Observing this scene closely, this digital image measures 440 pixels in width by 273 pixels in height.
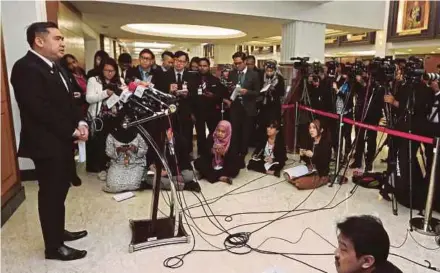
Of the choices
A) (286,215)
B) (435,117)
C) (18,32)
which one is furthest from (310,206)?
(18,32)

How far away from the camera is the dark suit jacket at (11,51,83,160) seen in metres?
1.84

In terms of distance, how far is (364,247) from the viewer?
1.12m

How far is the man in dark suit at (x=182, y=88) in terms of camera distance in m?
3.99

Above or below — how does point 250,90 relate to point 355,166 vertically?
above

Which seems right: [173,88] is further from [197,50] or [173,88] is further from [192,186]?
[197,50]

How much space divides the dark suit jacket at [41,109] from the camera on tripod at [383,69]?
2.74m

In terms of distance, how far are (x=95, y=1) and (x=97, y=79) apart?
2352mm

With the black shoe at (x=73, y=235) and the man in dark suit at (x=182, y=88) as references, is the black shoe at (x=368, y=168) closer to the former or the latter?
the man in dark suit at (x=182, y=88)

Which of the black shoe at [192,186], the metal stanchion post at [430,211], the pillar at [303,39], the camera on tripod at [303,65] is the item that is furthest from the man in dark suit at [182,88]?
the pillar at [303,39]

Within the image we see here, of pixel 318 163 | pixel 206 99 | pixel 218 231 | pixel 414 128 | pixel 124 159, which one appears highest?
pixel 206 99

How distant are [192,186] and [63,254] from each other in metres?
1.52

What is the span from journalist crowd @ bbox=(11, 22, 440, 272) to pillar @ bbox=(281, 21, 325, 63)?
2.02 m

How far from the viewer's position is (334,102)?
4.47m

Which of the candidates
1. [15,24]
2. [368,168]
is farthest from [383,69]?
[15,24]
